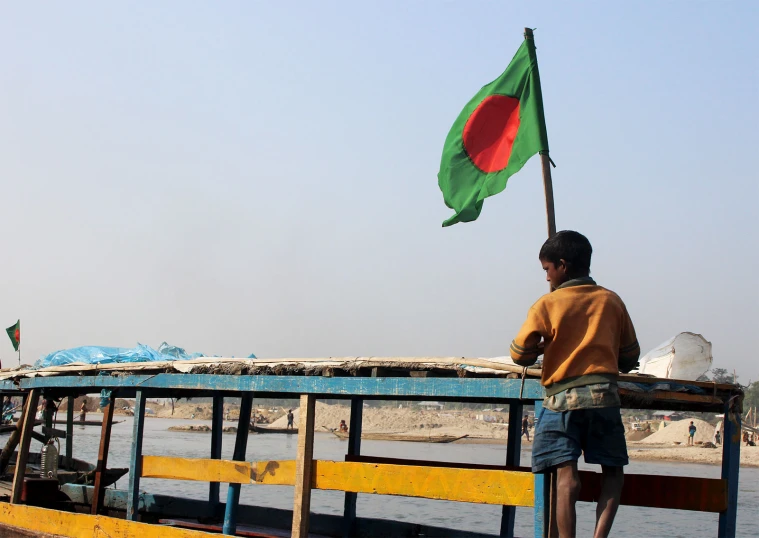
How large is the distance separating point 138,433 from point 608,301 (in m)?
4.15

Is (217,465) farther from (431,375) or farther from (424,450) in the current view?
(424,450)

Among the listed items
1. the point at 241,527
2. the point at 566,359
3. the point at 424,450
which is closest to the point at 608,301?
the point at 566,359

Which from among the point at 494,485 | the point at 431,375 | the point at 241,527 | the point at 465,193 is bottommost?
the point at 241,527

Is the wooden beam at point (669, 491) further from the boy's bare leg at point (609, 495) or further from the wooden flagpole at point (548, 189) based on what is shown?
the wooden flagpole at point (548, 189)

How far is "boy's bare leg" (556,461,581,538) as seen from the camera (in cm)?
333

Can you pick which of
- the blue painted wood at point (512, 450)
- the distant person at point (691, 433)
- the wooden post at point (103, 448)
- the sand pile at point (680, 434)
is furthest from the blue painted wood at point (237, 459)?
the sand pile at point (680, 434)

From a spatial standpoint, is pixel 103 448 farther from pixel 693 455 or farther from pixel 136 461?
pixel 693 455

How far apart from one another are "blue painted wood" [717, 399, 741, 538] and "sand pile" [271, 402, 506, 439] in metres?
49.4

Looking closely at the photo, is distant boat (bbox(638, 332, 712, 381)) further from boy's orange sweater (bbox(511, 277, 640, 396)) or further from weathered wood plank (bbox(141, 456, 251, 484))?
weathered wood plank (bbox(141, 456, 251, 484))

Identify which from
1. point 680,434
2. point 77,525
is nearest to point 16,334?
point 77,525

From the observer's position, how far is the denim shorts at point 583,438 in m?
3.38

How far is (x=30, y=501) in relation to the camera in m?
7.55

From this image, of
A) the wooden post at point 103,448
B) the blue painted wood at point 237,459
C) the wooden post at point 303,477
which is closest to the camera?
the wooden post at point 303,477

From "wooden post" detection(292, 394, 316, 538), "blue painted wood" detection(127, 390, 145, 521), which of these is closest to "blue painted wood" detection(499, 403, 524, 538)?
"wooden post" detection(292, 394, 316, 538)
